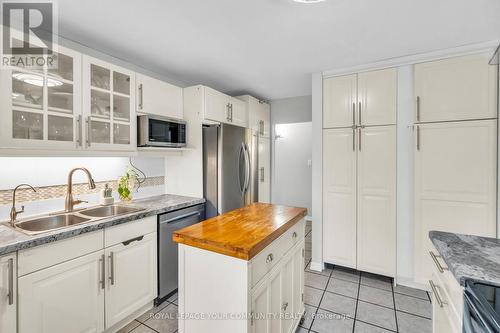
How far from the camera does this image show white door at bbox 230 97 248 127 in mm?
3287

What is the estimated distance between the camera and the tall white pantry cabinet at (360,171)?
2.55m

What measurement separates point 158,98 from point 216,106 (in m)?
0.70

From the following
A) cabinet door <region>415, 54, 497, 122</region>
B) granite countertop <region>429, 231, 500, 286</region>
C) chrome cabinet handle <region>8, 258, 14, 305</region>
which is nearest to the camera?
granite countertop <region>429, 231, 500, 286</region>

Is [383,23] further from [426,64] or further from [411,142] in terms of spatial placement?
[411,142]

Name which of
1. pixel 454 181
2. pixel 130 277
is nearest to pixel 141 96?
pixel 130 277

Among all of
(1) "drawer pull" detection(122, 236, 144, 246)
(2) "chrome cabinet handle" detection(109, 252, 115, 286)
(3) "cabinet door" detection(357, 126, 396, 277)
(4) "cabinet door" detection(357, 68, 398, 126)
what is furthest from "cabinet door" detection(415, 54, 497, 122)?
(2) "chrome cabinet handle" detection(109, 252, 115, 286)

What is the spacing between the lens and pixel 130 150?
2.26 meters

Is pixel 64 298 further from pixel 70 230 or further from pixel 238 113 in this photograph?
pixel 238 113

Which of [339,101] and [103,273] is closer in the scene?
[103,273]

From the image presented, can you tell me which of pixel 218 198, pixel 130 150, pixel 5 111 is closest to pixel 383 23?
pixel 218 198

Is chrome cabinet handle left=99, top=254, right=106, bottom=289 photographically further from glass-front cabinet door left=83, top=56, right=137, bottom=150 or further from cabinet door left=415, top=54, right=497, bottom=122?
cabinet door left=415, top=54, right=497, bottom=122

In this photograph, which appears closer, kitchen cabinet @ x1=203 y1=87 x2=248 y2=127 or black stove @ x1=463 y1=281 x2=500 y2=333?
black stove @ x1=463 y1=281 x2=500 y2=333

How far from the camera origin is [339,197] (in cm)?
279

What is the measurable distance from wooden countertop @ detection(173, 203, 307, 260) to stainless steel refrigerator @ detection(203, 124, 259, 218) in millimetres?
926
